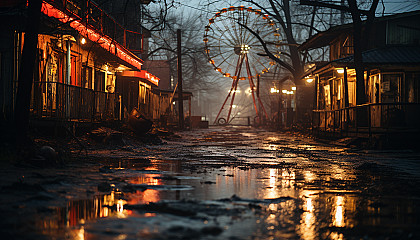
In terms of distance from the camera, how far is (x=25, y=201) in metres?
4.14

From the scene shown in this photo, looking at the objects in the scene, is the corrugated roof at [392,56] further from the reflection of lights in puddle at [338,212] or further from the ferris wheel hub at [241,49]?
the ferris wheel hub at [241,49]

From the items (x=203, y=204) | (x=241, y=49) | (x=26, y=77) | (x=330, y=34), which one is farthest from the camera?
(x=241, y=49)

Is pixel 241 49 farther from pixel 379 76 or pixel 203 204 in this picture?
pixel 203 204

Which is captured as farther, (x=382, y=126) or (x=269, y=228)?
(x=382, y=126)

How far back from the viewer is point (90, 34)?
1631 centimetres

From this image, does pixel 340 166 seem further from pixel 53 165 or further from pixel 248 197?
pixel 53 165

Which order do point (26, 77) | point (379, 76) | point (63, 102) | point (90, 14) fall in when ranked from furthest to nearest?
point (379, 76) → point (63, 102) → point (90, 14) → point (26, 77)

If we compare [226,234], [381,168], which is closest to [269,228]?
[226,234]

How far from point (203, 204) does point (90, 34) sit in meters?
13.3

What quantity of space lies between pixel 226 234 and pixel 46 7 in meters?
10.4

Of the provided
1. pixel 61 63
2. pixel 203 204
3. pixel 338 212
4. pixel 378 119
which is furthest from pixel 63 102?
pixel 378 119

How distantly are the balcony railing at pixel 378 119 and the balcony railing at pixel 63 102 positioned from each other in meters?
9.45

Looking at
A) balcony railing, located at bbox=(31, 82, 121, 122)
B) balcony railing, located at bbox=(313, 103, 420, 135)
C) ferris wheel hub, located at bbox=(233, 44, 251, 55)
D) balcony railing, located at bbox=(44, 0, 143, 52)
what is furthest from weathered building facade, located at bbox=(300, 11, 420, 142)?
ferris wheel hub, located at bbox=(233, 44, 251, 55)

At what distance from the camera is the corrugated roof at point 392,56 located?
20156 mm
